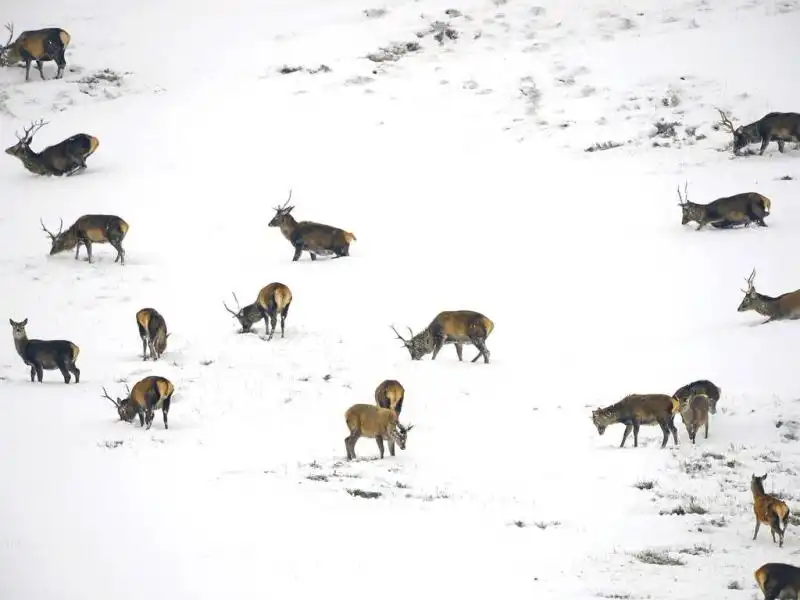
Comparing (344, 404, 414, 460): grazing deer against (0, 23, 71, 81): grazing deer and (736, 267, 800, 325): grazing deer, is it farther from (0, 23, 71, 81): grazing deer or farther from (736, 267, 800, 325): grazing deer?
(0, 23, 71, 81): grazing deer

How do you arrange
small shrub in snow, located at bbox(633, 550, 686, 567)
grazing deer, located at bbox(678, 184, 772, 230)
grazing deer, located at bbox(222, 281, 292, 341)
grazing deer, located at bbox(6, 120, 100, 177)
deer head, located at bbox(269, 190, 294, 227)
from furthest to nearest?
grazing deer, located at bbox(6, 120, 100, 177), deer head, located at bbox(269, 190, 294, 227), grazing deer, located at bbox(678, 184, 772, 230), grazing deer, located at bbox(222, 281, 292, 341), small shrub in snow, located at bbox(633, 550, 686, 567)

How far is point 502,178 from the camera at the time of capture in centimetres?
3103

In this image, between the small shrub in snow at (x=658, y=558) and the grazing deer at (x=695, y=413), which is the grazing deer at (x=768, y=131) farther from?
the small shrub in snow at (x=658, y=558)

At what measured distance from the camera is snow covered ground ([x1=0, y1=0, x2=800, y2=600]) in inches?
447

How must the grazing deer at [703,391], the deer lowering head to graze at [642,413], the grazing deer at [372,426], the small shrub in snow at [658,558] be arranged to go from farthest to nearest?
the grazing deer at [703,391], the deer lowering head to graze at [642,413], the grazing deer at [372,426], the small shrub in snow at [658,558]

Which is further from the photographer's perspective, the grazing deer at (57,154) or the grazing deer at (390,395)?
the grazing deer at (57,154)

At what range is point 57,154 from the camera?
105 feet

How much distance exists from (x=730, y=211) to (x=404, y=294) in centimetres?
819

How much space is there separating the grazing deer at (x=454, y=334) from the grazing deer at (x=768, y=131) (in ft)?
44.2

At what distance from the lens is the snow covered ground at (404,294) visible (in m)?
11.4

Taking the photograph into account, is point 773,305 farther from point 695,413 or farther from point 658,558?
point 658,558

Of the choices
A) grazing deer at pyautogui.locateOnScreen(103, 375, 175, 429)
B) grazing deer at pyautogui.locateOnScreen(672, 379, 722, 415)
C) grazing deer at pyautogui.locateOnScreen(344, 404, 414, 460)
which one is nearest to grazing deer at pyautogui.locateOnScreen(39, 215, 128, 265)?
grazing deer at pyautogui.locateOnScreen(103, 375, 175, 429)

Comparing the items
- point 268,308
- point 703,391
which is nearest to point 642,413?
point 703,391

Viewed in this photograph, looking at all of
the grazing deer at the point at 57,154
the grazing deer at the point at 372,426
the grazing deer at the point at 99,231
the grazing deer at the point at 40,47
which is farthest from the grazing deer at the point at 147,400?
the grazing deer at the point at 40,47
